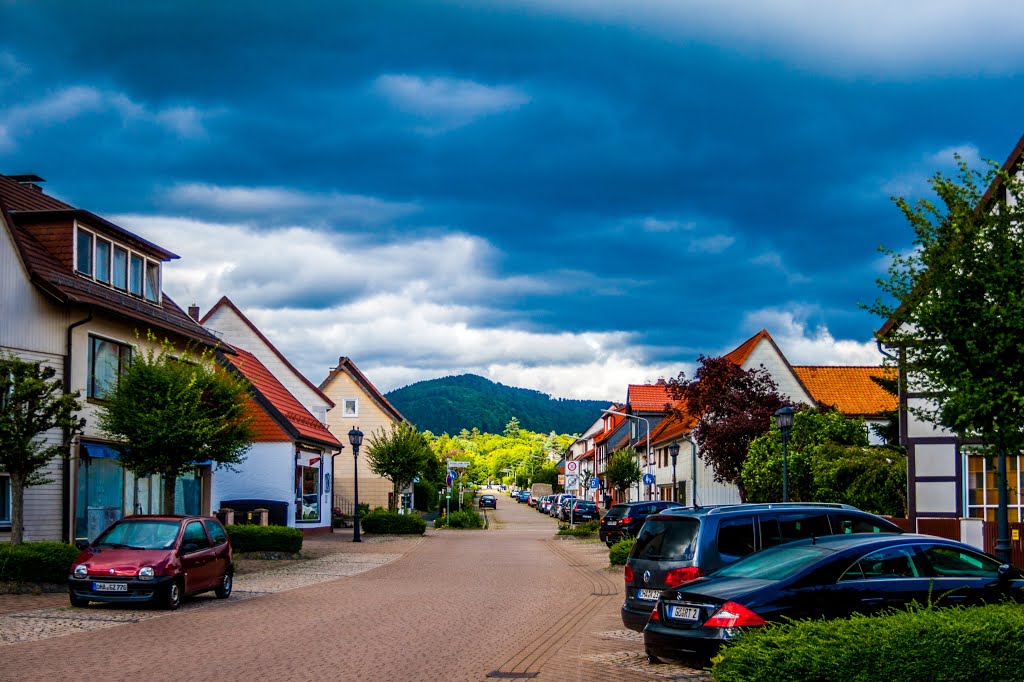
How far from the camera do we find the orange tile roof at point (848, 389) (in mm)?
61481

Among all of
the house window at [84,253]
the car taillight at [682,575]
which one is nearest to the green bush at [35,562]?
the house window at [84,253]

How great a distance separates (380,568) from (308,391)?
88.7ft

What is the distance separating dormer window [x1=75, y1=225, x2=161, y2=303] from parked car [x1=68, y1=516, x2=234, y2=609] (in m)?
10.8

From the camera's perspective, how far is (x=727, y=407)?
134ft

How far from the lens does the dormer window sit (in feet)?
91.9

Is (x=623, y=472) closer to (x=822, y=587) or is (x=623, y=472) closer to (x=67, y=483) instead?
(x=67, y=483)

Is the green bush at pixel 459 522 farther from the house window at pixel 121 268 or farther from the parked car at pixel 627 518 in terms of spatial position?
the house window at pixel 121 268

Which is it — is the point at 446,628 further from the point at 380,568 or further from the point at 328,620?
the point at 380,568

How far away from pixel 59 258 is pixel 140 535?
11.2 meters

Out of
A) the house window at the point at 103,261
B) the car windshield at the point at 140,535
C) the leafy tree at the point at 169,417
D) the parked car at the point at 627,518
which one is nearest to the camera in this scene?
the car windshield at the point at 140,535

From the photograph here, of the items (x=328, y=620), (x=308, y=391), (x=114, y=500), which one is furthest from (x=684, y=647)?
(x=308, y=391)

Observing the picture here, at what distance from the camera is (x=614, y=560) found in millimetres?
28359

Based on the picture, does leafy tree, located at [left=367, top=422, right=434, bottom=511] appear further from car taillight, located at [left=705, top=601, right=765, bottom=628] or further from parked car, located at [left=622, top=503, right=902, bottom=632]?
car taillight, located at [left=705, top=601, right=765, bottom=628]

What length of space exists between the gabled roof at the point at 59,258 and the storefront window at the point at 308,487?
44.2ft
